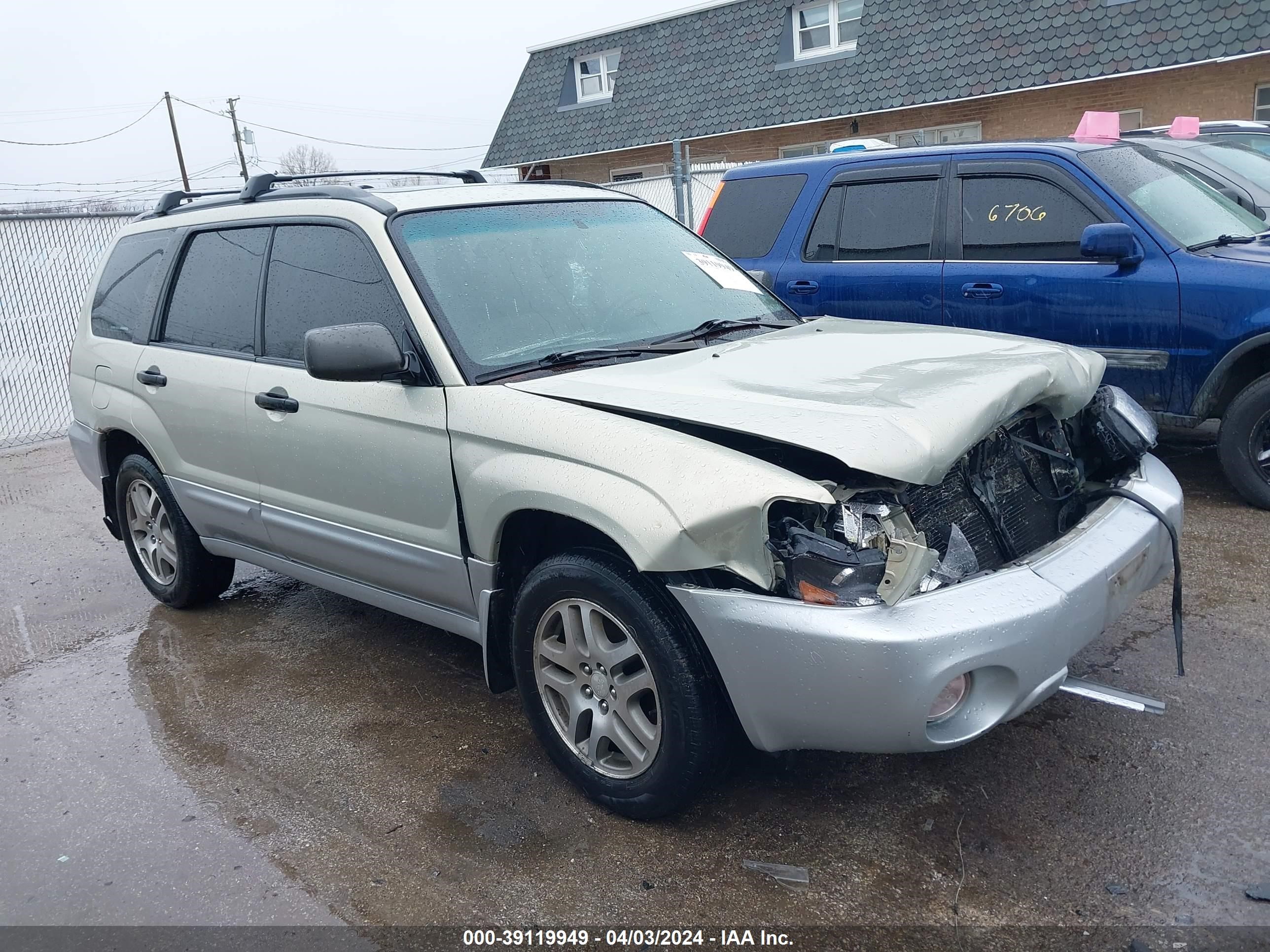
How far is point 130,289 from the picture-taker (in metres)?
5.03

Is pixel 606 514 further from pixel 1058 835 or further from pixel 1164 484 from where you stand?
pixel 1164 484

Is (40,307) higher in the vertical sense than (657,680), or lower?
higher

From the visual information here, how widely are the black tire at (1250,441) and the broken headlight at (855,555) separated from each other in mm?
3346

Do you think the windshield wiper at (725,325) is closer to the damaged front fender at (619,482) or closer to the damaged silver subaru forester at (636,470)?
the damaged silver subaru forester at (636,470)

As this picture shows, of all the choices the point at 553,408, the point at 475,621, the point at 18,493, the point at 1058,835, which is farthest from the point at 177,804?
the point at 18,493

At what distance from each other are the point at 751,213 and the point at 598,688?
4.59m

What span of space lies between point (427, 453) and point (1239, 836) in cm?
258

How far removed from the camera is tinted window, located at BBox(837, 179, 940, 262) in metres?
6.24

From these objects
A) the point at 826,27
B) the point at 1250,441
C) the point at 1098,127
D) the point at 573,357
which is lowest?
the point at 1250,441

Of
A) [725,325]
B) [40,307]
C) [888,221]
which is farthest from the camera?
[40,307]

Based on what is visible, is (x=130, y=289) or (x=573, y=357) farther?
(x=130, y=289)

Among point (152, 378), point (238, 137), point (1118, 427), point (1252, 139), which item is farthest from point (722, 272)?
point (238, 137)

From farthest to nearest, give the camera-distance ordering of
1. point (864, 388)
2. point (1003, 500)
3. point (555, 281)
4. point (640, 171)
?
point (640, 171) < point (555, 281) < point (1003, 500) < point (864, 388)

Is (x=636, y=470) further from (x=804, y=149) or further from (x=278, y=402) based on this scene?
(x=804, y=149)
